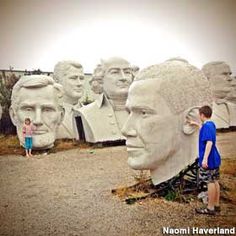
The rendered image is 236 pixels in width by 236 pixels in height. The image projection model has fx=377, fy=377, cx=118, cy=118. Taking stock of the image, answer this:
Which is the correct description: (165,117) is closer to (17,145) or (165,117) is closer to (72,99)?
(72,99)

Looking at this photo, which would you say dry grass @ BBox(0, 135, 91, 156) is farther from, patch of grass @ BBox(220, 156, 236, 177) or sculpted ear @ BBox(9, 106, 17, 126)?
patch of grass @ BBox(220, 156, 236, 177)

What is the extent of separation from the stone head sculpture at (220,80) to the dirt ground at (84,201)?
0.25 m

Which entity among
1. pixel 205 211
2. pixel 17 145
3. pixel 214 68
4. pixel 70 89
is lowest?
pixel 205 211

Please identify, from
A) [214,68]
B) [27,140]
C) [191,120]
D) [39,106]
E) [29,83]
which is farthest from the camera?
[39,106]

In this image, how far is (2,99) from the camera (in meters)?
2.48

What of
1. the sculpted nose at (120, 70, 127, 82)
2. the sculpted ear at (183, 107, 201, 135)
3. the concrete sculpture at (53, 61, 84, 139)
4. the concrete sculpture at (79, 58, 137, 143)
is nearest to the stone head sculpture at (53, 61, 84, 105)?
the concrete sculpture at (53, 61, 84, 139)

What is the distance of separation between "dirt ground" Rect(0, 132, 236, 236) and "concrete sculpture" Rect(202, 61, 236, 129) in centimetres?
10

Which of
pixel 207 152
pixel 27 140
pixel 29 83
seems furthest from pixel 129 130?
pixel 29 83

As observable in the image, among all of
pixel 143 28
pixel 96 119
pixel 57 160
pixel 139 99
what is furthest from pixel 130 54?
pixel 57 160

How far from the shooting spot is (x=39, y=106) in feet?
8.79

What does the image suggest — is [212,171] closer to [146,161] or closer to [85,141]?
[146,161]

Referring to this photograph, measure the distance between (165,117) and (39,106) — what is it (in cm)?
97

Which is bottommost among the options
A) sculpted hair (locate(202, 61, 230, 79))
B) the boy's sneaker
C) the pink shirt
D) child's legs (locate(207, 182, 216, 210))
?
the boy's sneaker

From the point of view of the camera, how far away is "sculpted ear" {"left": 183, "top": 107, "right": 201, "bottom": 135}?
7.09ft
